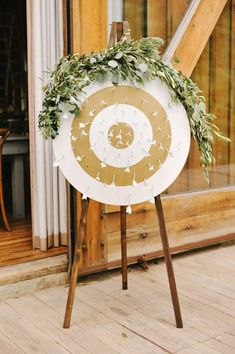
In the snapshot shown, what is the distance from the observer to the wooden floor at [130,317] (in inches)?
91.0

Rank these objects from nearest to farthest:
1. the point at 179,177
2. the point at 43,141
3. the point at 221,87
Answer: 1. the point at 43,141
2. the point at 179,177
3. the point at 221,87

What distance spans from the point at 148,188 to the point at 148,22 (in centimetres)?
127

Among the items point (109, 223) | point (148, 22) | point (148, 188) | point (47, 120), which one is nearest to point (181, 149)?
point (148, 188)

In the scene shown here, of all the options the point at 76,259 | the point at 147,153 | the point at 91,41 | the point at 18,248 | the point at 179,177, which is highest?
the point at 91,41

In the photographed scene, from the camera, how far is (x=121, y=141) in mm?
2432

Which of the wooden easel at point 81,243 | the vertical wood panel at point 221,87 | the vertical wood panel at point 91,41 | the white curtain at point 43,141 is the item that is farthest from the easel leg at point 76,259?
the vertical wood panel at point 221,87

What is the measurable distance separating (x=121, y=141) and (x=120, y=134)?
0.03 metres

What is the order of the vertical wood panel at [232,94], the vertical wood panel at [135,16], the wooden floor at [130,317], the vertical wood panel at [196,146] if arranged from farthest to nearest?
1. the vertical wood panel at [232,94]
2. the vertical wood panel at [196,146]
3. the vertical wood panel at [135,16]
4. the wooden floor at [130,317]

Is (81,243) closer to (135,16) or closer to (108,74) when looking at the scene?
(108,74)

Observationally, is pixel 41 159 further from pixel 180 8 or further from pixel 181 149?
pixel 180 8

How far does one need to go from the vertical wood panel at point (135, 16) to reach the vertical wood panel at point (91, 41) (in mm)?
220

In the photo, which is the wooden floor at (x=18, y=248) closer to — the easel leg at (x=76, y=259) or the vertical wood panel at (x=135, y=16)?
the easel leg at (x=76, y=259)

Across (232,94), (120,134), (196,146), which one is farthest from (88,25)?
(232,94)

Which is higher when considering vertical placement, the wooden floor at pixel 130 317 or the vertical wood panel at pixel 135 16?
the vertical wood panel at pixel 135 16
